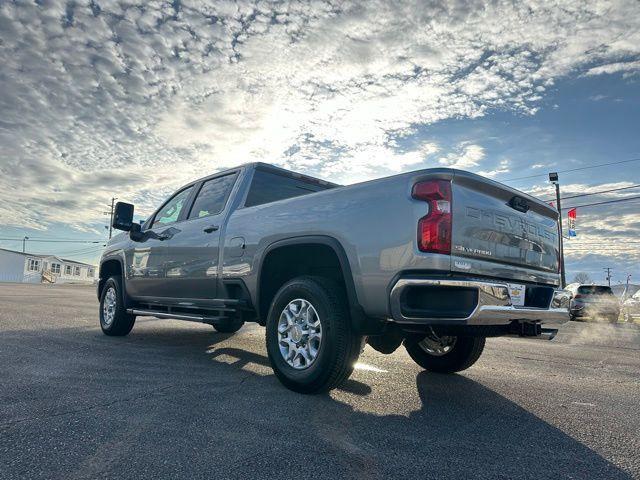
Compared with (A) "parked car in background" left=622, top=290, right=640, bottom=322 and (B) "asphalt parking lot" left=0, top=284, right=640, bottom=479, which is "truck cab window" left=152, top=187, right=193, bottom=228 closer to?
(B) "asphalt parking lot" left=0, top=284, right=640, bottom=479

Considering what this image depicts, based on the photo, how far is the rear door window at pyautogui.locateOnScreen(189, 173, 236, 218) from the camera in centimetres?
529

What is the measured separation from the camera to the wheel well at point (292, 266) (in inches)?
157

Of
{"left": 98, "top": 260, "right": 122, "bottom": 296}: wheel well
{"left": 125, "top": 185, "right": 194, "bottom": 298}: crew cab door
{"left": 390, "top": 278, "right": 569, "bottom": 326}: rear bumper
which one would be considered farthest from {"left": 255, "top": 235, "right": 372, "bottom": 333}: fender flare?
{"left": 98, "top": 260, "right": 122, "bottom": 296}: wheel well

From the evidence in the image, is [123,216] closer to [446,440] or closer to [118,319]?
[118,319]

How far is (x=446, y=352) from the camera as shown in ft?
15.7

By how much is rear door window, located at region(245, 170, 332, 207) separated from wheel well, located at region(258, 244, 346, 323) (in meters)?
0.92

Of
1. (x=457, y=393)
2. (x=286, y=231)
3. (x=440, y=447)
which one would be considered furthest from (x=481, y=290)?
(x=286, y=231)

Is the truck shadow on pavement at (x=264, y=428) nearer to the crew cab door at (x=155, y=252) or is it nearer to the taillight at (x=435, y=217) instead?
the taillight at (x=435, y=217)

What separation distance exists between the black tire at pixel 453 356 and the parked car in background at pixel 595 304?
13.8 m

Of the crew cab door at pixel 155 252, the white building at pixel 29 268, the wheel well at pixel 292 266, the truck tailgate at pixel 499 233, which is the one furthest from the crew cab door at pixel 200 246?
the white building at pixel 29 268

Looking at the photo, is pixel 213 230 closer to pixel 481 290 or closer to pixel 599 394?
pixel 481 290

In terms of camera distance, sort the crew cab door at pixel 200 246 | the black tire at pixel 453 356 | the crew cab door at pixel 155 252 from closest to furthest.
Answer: the black tire at pixel 453 356 → the crew cab door at pixel 200 246 → the crew cab door at pixel 155 252

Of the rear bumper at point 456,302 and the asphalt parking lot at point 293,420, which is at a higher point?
the rear bumper at point 456,302

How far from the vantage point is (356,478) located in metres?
2.18
